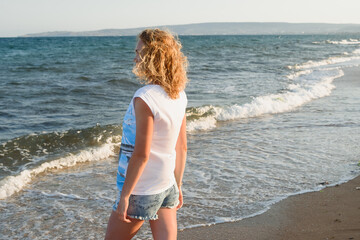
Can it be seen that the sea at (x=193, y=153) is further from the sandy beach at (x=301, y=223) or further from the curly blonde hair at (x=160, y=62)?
the curly blonde hair at (x=160, y=62)

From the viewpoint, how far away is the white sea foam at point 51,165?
541 cm

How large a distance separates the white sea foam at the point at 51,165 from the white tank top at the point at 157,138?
11.8 feet

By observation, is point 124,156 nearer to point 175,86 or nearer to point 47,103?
point 175,86

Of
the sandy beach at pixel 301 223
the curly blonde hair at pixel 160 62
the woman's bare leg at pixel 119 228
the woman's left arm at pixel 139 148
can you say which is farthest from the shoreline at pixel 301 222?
the curly blonde hair at pixel 160 62

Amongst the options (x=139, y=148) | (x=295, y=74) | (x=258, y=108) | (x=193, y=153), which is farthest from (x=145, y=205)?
(x=295, y=74)

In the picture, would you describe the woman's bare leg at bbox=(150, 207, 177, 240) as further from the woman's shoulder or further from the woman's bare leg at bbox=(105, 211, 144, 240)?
the woman's shoulder

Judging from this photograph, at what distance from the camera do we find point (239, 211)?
→ 4598 mm

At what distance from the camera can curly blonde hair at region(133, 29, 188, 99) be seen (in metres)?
2.19

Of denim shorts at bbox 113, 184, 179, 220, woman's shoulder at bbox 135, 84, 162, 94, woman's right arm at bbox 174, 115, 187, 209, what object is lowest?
denim shorts at bbox 113, 184, 179, 220

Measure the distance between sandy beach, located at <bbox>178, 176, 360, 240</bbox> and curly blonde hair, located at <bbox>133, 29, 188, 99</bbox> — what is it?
221 centimetres

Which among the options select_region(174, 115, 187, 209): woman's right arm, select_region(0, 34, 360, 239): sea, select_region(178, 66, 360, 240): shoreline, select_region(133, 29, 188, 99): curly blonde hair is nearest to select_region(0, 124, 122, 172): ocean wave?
select_region(0, 34, 360, 239): sea

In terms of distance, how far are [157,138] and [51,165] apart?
4727mm

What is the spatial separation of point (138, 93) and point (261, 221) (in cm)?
275

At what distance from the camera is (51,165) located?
21.3 feet
